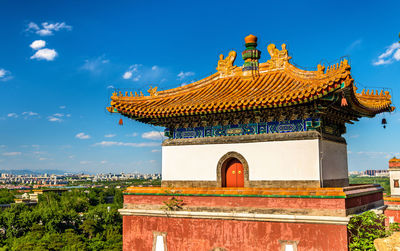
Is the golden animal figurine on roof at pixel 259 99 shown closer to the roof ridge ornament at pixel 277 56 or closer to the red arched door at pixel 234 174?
the roof ridge ornament at pixel 277 56

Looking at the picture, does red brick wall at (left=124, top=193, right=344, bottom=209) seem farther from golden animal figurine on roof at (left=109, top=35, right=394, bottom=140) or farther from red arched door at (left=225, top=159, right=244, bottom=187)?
golden animal figurine on roof at (left=109, top=35, right=394, bottom=140)

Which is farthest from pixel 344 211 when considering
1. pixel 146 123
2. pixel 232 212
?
pixel 146 123

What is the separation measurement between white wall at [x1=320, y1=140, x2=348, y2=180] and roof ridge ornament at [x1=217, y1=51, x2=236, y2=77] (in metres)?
4.64

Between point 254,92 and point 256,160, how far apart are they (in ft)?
7.33

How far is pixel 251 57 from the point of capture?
1440cm

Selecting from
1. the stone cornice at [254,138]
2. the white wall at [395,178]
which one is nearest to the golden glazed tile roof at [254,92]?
the stone cornice at [254,138]

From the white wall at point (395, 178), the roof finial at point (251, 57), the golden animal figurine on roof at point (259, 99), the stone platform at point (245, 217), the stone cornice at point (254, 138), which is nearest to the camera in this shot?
the stone platform at point (245, 217)

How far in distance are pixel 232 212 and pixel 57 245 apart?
125 ft

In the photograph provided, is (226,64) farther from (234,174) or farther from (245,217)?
(245,217)

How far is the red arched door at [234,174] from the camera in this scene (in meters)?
12.8

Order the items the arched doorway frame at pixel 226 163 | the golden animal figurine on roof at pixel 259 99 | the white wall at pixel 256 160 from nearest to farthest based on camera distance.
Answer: the golden animal figurine on roof at pixel 259 99, the white wall at pixel 256 160, the arched doorway frame at pixel 226 163

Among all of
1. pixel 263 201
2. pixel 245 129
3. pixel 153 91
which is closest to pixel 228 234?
pixel 263 201

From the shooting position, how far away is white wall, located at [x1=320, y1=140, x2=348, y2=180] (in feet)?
39.6

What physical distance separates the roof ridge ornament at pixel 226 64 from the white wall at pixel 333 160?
464 centimetres
